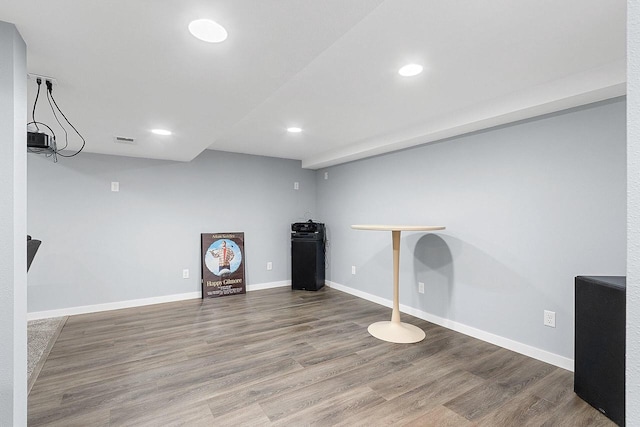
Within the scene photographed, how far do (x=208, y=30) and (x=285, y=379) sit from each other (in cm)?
222

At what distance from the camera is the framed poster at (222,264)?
453 centimetres

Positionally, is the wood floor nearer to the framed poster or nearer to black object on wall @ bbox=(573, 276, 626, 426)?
black object on wall @ bbox=(573, 276, 626, 426)

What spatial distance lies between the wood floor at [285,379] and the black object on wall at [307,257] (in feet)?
4.68

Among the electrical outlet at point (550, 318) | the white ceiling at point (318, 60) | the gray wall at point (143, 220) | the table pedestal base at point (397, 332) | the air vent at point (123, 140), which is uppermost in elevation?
the white ceiling at point (318, 60)

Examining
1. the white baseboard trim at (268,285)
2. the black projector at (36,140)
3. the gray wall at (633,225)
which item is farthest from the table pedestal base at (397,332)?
the black projector at (36,140)

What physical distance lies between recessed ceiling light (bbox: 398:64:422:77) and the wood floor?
217 centimetres

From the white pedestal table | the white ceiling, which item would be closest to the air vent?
the white ceiling

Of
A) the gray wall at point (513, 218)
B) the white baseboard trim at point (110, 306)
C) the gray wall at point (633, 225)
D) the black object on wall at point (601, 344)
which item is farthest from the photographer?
the white baseboard trim at point (110, 306)

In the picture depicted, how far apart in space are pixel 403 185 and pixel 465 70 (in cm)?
191


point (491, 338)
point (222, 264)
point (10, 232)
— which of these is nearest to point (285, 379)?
point (10, 232)

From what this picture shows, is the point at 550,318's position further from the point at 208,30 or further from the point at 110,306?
the point at 110,306

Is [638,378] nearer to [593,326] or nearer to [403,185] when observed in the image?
[593,326]

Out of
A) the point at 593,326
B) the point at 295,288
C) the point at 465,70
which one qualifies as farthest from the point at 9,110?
the point at 295,288

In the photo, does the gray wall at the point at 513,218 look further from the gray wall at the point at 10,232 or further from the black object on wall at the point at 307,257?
the gray wall at the point at 10,232
